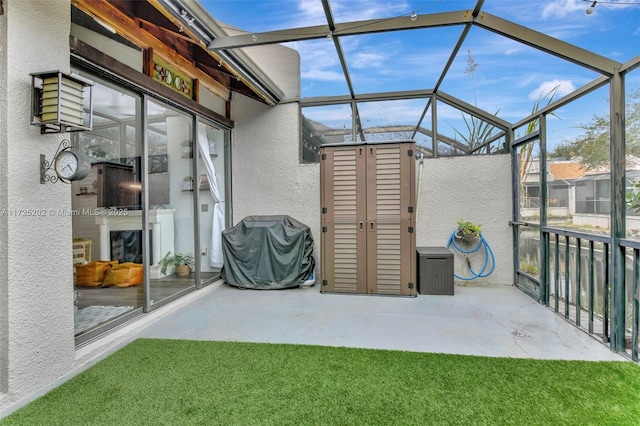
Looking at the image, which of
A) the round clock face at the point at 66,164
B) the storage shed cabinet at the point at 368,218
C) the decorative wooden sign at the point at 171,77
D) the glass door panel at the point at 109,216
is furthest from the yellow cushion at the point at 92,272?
the storage shed cabinet at the point at 368,218

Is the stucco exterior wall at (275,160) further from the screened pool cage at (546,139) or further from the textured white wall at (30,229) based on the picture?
the textured white wall at (30,229)

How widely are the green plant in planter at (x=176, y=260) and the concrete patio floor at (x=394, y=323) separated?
0.54 meters

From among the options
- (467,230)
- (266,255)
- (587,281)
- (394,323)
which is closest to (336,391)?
(394,323)

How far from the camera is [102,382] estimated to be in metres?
2.42

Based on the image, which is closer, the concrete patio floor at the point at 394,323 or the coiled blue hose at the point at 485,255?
the concrete patio floor at the point at 394,323

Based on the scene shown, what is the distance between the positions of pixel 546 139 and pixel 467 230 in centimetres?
168

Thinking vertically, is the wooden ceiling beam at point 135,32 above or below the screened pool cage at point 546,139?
above

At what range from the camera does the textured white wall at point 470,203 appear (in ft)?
16.9

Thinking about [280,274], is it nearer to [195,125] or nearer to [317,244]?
[317,244]

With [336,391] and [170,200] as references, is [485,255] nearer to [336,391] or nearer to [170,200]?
[336,391]

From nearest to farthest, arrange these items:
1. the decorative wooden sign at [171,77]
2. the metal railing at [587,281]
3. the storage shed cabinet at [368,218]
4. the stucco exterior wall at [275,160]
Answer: the metal railing at [587,281] → the decorative wooden sign at [171,77] → the storage shed cabinet at [368,218] → the stucco exterior wall at [275,160]

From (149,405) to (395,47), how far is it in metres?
4.08

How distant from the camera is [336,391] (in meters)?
2.25

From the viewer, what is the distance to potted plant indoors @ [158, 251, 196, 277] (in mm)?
4324
